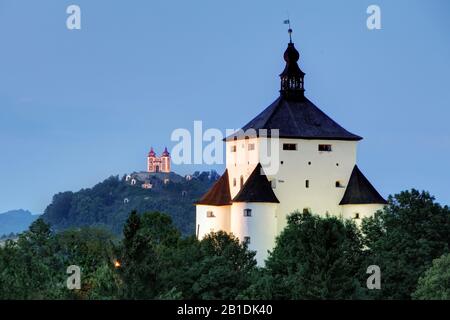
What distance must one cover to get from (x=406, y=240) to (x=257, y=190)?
1658cm

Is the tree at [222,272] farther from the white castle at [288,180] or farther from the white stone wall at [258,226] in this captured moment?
the white castle at [288,180]

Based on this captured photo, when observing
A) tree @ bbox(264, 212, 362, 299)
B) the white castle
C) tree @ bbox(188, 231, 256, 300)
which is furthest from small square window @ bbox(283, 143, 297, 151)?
tree @ bbox(264, 212, 362, 299)

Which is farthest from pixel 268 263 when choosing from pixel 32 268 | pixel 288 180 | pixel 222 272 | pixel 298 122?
pixel 298 122

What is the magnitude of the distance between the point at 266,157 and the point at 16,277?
3210 centimetres

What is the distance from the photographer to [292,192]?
9219 centimetres

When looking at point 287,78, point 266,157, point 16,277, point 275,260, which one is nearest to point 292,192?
point 266,157

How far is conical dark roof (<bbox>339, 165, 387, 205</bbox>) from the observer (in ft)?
301

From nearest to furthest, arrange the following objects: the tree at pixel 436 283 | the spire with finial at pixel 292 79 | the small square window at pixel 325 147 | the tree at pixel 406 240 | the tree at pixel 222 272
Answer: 1. the tree at pixel 436 283
2. the tree at pixel 222 272
3. the tree at pixel 406 240
4. the small square window at pixel 325 147
5. the spire with finial at pixel 292 79

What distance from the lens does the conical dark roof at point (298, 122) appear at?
308ft

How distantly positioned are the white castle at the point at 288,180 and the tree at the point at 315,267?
11162 mm

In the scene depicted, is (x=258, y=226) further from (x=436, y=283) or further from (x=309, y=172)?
(x=436, y=283)

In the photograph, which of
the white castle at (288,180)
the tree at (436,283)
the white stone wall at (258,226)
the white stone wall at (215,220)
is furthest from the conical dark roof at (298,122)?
the tree at (436,283)

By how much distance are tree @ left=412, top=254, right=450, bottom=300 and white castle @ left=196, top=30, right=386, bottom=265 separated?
78.5 feet
